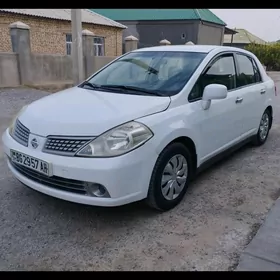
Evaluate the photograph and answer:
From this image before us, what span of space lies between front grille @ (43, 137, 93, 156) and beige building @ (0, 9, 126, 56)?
14632 mm

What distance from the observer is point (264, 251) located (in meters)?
2.44

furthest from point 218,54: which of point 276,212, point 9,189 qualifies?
point 9,189

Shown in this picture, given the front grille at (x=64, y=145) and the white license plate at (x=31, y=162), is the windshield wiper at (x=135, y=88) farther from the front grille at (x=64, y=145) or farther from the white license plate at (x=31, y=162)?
the white license plate at (x=31, y=162)

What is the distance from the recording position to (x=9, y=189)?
11.4 ft

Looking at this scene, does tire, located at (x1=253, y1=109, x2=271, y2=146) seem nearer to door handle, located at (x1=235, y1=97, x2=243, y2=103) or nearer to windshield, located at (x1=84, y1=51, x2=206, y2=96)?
door handle, located at (x1=235, y1=97, x2=243, y2=103)

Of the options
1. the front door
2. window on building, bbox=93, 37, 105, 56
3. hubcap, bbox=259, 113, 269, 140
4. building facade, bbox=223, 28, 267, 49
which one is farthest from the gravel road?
building facade, bbox=223, 28, 267, 49

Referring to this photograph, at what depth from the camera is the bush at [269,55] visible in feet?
82.6

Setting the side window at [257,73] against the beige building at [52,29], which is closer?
the side window at [257,73]

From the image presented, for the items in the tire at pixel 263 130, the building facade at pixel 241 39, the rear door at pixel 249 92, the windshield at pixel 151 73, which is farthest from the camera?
the building facade at pixel 241 39

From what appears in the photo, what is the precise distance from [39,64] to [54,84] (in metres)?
1.14

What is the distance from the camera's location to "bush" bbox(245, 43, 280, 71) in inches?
992

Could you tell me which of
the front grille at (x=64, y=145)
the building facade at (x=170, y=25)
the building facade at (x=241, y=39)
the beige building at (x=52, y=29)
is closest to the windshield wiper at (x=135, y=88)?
the front grille at (x=64, y=145)

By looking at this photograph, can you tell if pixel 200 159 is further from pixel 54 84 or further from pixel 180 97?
pixel 54 84
